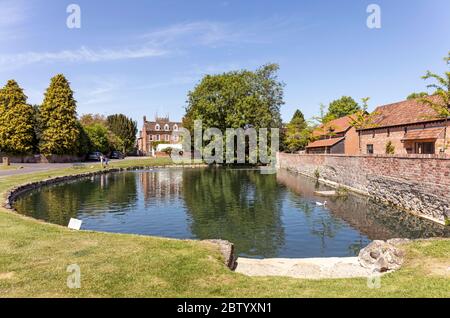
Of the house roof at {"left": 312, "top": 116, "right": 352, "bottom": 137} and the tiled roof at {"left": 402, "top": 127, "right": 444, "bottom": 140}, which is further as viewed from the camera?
the house roof at {"left": 312, "top": 116, "right": 352, "bottom": 137}

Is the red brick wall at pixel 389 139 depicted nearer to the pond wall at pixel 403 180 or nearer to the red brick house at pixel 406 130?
the red brick house at pixel 406 130

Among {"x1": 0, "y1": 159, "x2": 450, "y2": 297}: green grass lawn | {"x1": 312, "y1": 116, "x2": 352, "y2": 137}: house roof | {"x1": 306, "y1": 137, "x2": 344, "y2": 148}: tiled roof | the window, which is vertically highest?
{"x1": 312, "y1": 116, "x2": 352, "y2": 137}: house roof

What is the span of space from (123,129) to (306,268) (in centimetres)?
9679

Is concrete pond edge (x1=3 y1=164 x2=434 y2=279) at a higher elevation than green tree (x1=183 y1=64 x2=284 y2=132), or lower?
lower

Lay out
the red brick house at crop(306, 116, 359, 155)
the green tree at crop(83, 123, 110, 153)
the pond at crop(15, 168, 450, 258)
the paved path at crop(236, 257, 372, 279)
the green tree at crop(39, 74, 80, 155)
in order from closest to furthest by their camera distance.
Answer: the paved path at crop(236, 257, 372, 279) → the pond at crop(15, 168, 450, 258) → the red brick house at crop(306, 116, 359, 155) → the green tree at crop(39, 74, 80, 155) → the green tree at crop(83, 123, 110, 153)

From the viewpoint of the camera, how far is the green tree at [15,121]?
57.2m

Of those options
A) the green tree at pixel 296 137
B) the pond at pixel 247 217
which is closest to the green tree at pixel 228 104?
the green tree at pixel 296 137

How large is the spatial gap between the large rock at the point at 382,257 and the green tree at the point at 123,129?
304 feet

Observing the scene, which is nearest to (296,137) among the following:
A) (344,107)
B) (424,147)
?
(344,107)

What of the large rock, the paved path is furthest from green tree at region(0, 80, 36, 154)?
the large rock

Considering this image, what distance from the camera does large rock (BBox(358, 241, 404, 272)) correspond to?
972cm

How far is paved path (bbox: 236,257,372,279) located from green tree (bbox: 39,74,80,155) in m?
59.2

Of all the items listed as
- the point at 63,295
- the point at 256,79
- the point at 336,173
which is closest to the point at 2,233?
the point at 63,295

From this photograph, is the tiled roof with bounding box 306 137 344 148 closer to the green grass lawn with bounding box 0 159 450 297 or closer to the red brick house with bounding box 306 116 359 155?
the red brick house with bounding box 306 116 359 155
